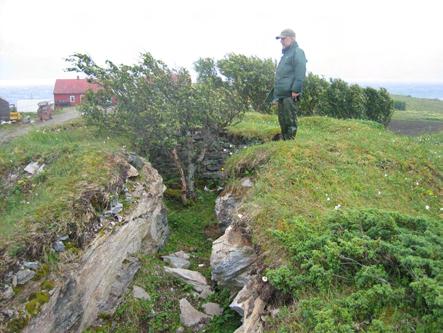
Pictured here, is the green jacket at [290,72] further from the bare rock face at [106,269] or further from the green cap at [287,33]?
the bare rock face at [106,269]

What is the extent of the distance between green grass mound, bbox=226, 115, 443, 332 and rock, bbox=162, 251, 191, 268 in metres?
2.31

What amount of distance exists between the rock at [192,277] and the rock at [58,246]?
2682mm

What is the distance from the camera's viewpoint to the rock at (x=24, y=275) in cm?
649

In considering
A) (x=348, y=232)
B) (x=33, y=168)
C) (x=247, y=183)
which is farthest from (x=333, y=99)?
(x=348, y=232)

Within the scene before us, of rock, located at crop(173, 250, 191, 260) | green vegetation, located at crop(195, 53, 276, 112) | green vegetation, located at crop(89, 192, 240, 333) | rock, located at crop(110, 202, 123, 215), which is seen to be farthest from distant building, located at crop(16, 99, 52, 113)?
rock, located at crop(110, 202, 123, 215)

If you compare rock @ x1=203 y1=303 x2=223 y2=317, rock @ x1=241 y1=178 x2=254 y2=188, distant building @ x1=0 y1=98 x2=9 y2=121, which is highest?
distant building @ x1=0 y1=98 x2=9 y2=121

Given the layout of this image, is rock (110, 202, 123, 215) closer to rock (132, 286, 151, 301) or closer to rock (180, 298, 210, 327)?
rock (132, 286, 151, 301)

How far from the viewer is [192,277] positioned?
29.3 ft

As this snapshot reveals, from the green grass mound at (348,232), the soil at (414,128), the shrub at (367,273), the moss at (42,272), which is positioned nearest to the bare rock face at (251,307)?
the green grass mound at (348,232)

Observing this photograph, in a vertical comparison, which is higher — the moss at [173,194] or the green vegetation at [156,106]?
the green vegetation at [156,106]

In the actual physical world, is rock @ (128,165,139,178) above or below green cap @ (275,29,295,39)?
below

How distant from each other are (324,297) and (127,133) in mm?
8636

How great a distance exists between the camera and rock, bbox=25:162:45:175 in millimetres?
9703

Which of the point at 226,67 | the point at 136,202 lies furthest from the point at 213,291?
the point at 226,67
